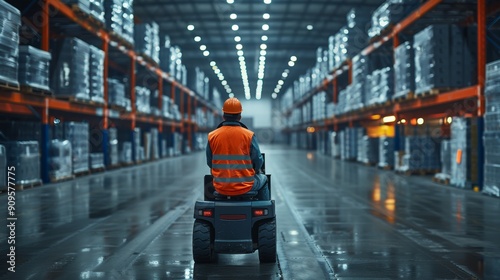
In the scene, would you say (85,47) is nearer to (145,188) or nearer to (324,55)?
(145,188)

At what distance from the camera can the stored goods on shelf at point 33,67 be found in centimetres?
1105

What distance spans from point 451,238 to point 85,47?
11629mm

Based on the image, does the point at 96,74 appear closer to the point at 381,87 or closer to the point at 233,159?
the point at 381,87

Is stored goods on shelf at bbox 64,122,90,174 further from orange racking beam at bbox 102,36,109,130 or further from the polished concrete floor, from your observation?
the polished concrete floor

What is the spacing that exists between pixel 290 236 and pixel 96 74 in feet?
36.5

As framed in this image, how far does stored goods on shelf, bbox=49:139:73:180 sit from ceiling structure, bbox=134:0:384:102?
10.6 m

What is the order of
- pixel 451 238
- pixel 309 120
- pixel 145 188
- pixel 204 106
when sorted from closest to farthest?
pixel 451 238 → pixel 145 188 → pixel 309 120 → pixel 204 106

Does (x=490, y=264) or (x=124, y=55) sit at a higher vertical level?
(x=124, y=55)

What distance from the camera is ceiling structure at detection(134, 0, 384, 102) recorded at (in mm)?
23219

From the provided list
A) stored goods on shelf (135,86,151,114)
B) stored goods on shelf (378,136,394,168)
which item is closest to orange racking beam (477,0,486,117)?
stored goods on shelf (378,136,394,168)

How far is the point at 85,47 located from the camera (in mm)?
14453

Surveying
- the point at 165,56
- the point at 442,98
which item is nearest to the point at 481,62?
the point at 442,98

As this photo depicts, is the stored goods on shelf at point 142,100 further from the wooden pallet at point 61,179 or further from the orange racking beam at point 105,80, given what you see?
the wooden pallet at point 61,179

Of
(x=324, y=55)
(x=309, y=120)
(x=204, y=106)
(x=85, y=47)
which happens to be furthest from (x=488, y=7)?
(x=204, y=106)
